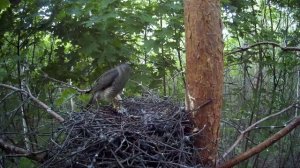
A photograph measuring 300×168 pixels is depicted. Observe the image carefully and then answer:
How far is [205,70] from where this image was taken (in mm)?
2797

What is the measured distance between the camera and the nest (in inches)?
98.3

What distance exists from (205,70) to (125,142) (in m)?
0.71

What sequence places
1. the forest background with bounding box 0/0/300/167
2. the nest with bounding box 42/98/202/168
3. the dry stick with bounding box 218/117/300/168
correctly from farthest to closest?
the forest background with bounding box 0/0/300/167, the dry stick with bounding box 218/117/300/168, the nest with bounding box 42/98/202/168

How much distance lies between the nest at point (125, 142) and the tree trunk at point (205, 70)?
4.2 inches

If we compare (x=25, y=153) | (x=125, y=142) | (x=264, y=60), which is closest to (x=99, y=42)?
(x=25, y=153)

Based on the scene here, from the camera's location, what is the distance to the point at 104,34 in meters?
4.56

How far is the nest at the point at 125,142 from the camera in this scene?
2496 millimetres

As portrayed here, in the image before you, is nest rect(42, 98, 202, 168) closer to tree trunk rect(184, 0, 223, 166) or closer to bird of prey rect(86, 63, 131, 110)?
tree trunk rect(184, 0, 223, 166)

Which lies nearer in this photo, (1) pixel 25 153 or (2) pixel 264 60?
(1) pixel 25 153

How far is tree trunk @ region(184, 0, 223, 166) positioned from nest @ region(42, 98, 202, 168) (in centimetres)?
11

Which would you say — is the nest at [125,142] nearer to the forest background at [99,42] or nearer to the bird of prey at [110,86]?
the bird of prey at [110,86]

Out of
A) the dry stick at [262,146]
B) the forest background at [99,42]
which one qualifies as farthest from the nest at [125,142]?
the forest background at [99,42]

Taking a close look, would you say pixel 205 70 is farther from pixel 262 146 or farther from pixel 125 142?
pixel 125 142

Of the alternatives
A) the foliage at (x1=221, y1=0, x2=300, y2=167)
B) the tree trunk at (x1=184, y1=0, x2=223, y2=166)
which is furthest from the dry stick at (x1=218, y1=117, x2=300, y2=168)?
the foliage at (x1=221, y1=0, x2=300, y2=167)
